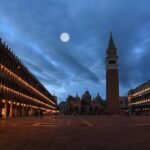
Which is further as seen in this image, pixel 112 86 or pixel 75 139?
pixel 112 86

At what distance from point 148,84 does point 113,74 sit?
65.9 ft

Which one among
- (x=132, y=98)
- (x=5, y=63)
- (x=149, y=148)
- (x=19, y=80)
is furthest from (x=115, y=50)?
(x=149, y=148)

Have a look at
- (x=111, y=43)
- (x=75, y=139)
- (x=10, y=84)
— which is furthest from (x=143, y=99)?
(x=75, y=139)

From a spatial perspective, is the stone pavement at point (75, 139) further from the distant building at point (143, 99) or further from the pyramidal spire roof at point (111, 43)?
the pyramidal spire roof at point (111, 43)

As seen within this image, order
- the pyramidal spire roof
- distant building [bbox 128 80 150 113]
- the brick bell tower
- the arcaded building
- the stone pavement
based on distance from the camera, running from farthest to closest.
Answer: the pyramidal spire roof → the brick bell tower → distant building [bbox 128 80 150 113] → the arcaded building → the stone pavement

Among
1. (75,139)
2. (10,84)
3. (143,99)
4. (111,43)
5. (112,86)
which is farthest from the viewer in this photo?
(111,43)

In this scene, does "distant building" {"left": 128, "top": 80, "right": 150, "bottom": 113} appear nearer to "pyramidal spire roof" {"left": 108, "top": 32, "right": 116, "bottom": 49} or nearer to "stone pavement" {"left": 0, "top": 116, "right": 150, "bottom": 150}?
"pyramidal spire roof" {"left": 108, "top": 32, "right": 116, "bottom": 49}

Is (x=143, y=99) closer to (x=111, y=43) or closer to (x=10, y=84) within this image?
(x=111, y=43)

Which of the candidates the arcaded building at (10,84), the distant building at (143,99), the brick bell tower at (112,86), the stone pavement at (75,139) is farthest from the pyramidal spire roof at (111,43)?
the stone pavement at (75,139)

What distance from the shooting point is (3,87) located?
65938mm

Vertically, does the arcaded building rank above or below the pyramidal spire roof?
below

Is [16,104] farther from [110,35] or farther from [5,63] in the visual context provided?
[110,35]

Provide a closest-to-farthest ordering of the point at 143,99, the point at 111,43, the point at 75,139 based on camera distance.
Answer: the point at 75,139
the point at 143,99
the point at 111,43

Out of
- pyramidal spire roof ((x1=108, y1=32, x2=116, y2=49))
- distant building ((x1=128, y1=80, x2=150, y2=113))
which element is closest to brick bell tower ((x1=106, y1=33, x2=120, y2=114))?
pyramidal spire roof ((x1=108, y1=32, x2=116, y2=49))
